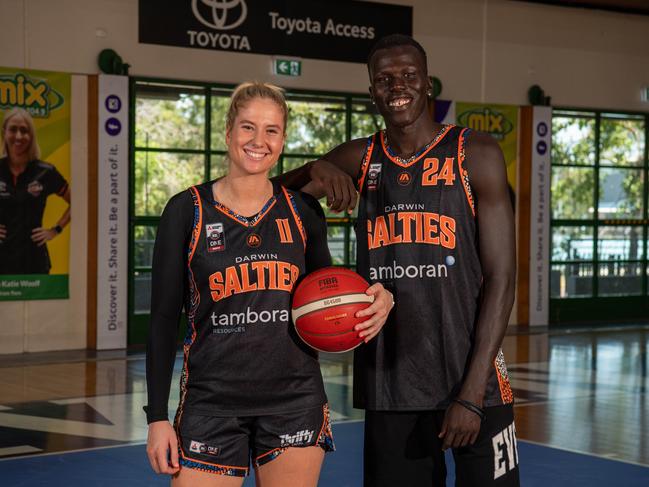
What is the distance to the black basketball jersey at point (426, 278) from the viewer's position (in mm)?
2828

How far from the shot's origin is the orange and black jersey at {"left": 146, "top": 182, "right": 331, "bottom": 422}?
266 cm

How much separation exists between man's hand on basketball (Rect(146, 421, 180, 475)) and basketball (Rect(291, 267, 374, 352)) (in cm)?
42

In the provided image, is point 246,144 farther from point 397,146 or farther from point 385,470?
point 385,470

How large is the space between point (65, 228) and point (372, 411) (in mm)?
7821

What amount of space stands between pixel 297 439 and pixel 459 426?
0.42m

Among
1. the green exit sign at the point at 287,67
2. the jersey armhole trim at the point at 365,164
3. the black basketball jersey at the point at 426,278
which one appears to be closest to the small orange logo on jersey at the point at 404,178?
the black basketball jersey at the point at 426,278

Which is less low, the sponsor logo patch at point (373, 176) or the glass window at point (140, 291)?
the sponsor logo patch at point (373, 176)

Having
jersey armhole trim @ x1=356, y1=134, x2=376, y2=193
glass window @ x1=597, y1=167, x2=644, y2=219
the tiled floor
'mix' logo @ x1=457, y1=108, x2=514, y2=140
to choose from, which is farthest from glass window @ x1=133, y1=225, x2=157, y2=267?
jersey armhole trim @ x1=356, y1=134, x2=376, y2=193

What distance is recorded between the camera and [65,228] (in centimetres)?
1024

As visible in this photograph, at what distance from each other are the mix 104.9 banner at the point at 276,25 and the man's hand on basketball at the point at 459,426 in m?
8.42

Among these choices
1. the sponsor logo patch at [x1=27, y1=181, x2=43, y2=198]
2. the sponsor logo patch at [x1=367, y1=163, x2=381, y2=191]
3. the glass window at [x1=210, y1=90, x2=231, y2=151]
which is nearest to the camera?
the sponsor logo patch at [x1=367, y1=163, x2=381, y2=191]

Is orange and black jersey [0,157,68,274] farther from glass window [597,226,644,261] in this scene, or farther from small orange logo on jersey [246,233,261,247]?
small orange logo on jersey [246,233,261,247]

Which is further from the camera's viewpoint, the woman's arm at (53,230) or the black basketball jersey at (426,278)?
the woman's arm at (53,230)

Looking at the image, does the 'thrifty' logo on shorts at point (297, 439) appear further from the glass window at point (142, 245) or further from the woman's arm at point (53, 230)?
the glass window at point (142, 245)
